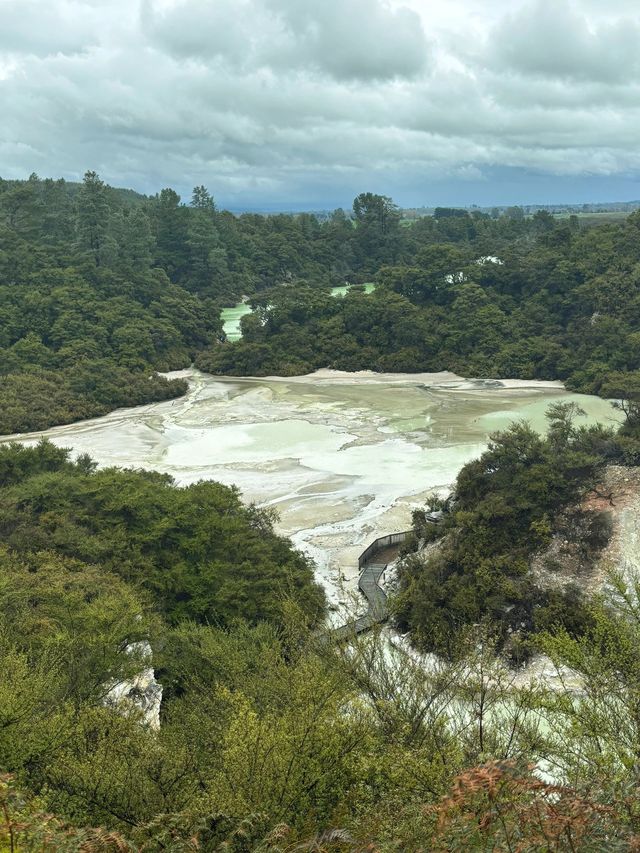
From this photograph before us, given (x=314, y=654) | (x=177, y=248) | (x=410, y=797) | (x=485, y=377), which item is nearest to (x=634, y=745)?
(x=410, y=797)

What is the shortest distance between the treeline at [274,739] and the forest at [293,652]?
44 mm

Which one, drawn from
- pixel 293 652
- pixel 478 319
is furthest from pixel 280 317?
pixel 293 652

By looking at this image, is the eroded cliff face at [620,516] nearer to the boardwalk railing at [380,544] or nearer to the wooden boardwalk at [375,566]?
the wooden boardwalk at [375,566]

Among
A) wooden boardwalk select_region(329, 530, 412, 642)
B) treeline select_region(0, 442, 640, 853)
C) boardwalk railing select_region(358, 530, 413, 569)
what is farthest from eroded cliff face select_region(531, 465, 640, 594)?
boardwalk railing select_region(358, 530, 413, 569)

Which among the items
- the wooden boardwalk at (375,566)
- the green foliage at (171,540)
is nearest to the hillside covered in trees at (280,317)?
the green foliage at (171,540)

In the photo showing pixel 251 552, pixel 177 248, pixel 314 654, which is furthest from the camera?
pixel 177 248

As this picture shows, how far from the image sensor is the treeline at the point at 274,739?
5953mm

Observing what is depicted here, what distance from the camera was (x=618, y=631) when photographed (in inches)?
423

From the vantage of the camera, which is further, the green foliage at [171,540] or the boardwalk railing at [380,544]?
the boardwalk railing at [380,544]

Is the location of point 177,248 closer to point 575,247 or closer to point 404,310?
point 404,310

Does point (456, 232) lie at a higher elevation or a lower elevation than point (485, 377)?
higher

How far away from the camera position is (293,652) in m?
13.0

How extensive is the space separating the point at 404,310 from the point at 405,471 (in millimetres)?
30330

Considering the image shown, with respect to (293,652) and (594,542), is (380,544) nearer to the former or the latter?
(594,542)
